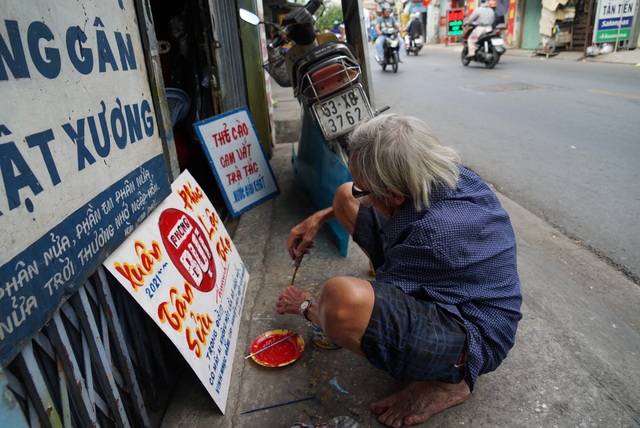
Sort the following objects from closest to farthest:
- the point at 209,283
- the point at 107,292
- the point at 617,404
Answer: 1. the point at 107,292
2. the point at 617,404
3. the point at 209,283

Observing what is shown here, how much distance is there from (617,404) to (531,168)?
2961mm

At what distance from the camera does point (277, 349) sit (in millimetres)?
1927

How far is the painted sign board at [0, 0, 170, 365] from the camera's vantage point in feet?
3.09

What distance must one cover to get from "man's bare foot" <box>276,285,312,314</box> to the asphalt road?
1888 millimetres

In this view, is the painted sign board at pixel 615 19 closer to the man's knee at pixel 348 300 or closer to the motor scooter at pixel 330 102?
the motor scooter at pixel 330 102

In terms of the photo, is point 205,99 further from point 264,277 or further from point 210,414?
point 210,414

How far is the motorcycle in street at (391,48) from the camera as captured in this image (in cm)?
1238

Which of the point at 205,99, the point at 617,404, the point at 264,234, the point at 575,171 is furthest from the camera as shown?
the point at 575,171

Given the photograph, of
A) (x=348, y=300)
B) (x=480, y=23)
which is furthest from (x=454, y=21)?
(x=348, y=300)

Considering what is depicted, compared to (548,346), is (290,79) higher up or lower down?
higher up

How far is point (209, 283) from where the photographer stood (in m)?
1.86

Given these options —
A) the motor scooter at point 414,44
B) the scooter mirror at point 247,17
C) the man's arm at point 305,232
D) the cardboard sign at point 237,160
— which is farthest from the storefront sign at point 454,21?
the man's arm at point 305,232

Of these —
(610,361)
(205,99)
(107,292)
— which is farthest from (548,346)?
(205,99)

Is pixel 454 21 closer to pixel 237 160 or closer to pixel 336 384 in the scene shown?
pixel 237 160
